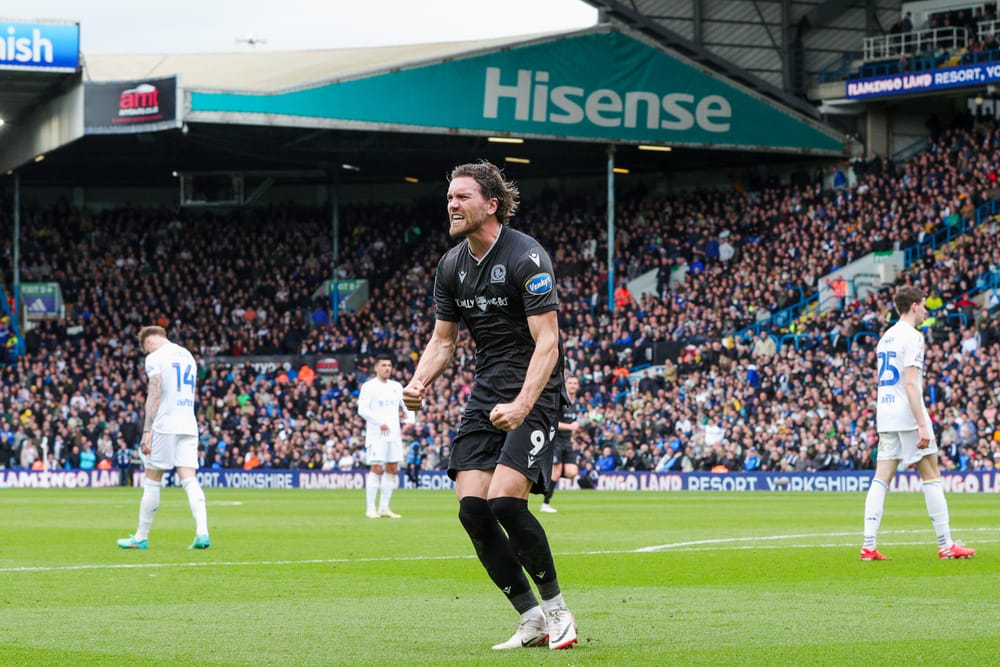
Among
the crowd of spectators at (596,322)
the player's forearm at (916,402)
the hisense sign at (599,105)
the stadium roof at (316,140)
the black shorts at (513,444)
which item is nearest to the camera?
the black shorts at (513,444)

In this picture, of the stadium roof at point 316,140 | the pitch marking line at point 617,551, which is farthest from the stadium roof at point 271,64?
the pitch marking line at point 617,551

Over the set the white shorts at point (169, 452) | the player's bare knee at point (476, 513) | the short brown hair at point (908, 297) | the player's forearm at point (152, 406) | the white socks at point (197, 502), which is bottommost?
the white socks at point (197, 502)

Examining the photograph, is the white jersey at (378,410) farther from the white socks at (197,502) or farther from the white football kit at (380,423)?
the white socks at (197,502)

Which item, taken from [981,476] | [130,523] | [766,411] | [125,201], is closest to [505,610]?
[130,523]

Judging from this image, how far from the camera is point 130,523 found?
2217 centimetres

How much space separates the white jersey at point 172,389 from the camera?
15797 mm

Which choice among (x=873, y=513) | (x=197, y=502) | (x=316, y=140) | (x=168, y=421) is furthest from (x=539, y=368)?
(x=316, y=140)

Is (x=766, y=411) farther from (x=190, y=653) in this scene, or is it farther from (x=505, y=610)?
(x=190, y=653)

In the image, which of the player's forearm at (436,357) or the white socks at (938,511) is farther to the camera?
the white socks at (938,511)

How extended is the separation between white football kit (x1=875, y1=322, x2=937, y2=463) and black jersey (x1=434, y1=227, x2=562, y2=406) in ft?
20.1

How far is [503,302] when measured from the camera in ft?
27.2

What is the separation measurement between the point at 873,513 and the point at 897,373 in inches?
48.5

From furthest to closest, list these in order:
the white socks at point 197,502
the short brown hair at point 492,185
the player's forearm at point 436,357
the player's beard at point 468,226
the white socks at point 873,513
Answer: the white socks at point 197,502
the white socks at point 873,513
the player's forearm at point 436,357
the short brown hair at point 492,185
the player's beard at point 468,226

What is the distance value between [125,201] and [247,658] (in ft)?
191
